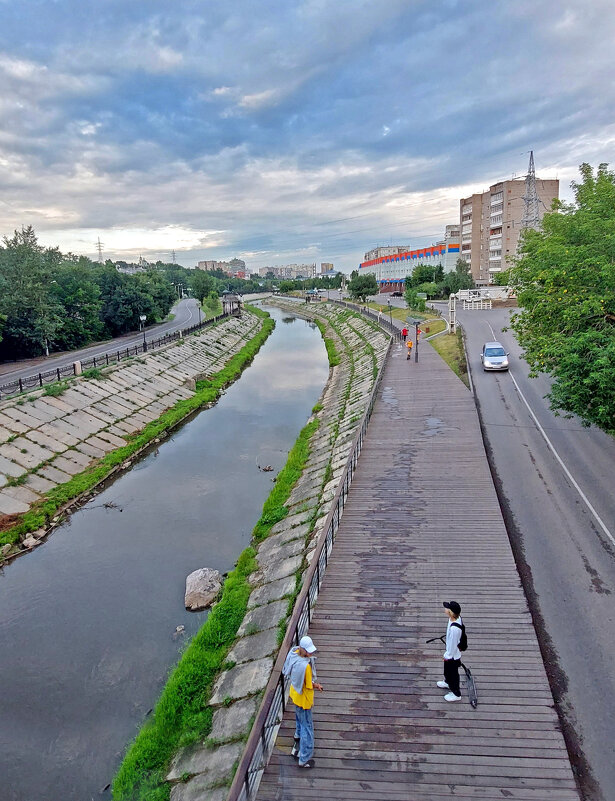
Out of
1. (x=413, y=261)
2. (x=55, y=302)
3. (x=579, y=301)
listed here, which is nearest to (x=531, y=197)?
(x=413, y=261)

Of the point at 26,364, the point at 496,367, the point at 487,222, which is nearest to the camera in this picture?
the point at 496,367

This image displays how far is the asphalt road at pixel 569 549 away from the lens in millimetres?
7398

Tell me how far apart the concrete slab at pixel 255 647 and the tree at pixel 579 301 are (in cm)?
896

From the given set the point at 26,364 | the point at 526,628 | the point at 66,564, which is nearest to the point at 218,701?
the point at 526,628

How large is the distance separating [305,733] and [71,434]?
21.6m

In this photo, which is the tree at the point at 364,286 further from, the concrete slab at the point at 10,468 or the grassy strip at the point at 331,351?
the concrete slab at the point at 10,468

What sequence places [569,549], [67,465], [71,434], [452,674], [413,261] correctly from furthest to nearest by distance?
[413,261] < [71,434] < [67,465] < [569,549] < [452,674]

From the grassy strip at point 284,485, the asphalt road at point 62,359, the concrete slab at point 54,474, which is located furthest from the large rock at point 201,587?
the asphalt road at point 62,359

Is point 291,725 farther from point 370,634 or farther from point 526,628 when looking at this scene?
point 526,628

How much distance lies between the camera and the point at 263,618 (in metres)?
11.6

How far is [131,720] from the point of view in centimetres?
1020

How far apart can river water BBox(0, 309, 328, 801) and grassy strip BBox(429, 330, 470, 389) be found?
34.0 ft

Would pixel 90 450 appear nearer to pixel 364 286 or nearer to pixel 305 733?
pixel 305 733

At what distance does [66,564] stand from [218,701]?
8.60 m
